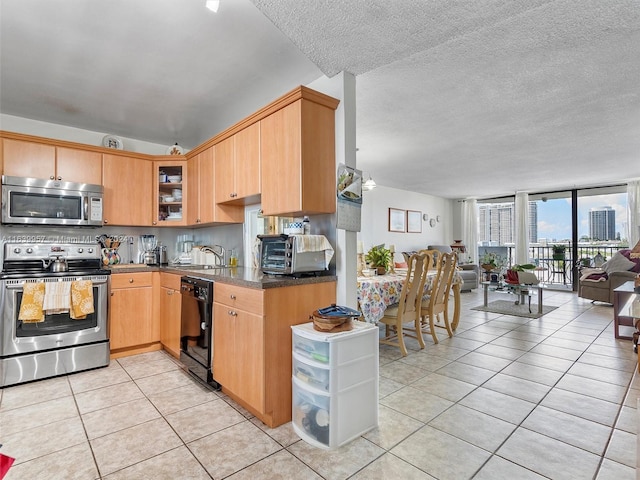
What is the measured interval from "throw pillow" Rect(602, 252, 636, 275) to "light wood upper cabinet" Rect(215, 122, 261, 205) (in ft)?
20.3

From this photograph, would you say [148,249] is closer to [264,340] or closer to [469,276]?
[264,340]

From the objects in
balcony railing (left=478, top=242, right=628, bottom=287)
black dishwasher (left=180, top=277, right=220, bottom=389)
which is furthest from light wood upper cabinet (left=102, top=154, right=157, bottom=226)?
balcony railing (left=478, top=242, right=628, bottom=287)

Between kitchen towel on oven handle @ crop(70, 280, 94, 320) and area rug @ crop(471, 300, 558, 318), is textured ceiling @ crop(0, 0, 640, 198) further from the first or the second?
area rug @ crop(471, 300, 558, 318)

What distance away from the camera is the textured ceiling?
188cm

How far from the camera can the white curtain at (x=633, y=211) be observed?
660cm

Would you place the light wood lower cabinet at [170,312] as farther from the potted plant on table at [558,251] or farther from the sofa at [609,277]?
the potted plant on table at [558,251]

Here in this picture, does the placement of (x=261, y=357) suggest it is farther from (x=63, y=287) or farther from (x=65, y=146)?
(x=65, y=146)

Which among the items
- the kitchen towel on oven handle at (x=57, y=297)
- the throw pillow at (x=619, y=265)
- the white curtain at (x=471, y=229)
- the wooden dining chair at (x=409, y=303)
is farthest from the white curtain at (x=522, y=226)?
the kitchen towel on oven handle at (x=57, y=297)

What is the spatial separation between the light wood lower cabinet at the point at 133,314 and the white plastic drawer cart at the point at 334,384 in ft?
6.87

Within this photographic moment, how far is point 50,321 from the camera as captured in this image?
2842 mm

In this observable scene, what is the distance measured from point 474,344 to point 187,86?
3767mm

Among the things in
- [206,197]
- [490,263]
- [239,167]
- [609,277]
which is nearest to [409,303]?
[239,167]

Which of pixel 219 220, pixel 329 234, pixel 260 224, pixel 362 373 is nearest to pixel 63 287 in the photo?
pixel 219 220

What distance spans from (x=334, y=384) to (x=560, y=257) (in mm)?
8112
